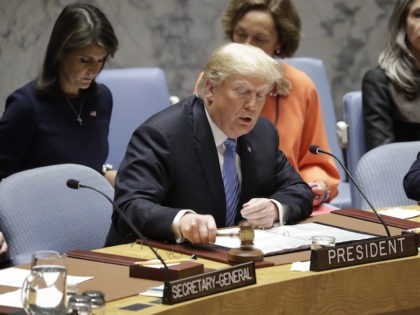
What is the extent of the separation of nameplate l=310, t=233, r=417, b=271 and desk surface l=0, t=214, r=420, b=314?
2cm

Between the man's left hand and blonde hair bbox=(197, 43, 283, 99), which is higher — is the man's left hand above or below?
below

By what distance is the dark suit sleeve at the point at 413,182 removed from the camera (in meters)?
4.46

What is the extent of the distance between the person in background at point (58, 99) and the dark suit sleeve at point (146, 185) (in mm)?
866

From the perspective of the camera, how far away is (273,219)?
3918 millimetres

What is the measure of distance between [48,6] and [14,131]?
1.41 metres

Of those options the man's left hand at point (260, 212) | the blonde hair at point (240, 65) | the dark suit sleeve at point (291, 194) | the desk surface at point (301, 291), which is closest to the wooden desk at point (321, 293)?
the desk surface at point (301, 291)

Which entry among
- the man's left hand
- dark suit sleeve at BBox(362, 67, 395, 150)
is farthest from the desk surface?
dark suit sleeve at BBox(362, 67, 395, 150)

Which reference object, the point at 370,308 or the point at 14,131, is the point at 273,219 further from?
the point at 14,131

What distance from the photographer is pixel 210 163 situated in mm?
3938

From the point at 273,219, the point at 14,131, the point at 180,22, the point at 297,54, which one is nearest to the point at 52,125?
the point at 14,131

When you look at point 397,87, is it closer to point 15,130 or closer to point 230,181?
point 230,181

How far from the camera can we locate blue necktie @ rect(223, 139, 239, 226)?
4035 mm

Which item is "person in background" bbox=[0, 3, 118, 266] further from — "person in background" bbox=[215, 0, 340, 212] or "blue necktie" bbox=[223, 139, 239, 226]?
"blue necktie" bbox=[223, 139, 239, 226]

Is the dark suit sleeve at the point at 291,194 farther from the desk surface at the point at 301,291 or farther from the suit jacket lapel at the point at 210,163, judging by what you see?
the desk surface at the point at 301,291
